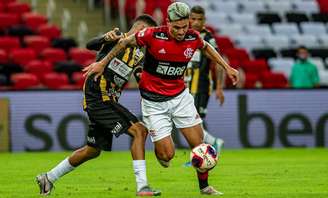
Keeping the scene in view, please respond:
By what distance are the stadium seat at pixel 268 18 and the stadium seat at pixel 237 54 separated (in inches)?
122

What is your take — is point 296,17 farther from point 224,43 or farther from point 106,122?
point 106,122

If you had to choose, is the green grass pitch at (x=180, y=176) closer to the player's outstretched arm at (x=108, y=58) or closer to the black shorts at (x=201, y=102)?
the black shorts at (x=201, y=102)

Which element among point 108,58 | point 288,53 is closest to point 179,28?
point 108,58

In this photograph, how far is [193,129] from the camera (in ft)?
38.6

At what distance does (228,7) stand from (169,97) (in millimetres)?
19061

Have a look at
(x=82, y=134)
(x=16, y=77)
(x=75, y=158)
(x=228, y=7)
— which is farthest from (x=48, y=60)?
(x=75, y=158)

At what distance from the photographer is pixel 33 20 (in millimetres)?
26422

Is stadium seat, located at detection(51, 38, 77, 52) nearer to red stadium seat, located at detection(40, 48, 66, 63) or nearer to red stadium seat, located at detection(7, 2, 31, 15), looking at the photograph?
red stadium seat, located at detection(40, 48, 66, 63)

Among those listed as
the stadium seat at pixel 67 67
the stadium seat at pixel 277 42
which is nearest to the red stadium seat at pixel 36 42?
the stadium seat at pixel 67 67

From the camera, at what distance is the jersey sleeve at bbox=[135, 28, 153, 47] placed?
11.4 metres

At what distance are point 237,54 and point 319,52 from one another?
3116mm

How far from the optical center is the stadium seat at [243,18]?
2973 cm

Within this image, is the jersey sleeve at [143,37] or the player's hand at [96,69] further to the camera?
the jersey sleeve at [143,37]

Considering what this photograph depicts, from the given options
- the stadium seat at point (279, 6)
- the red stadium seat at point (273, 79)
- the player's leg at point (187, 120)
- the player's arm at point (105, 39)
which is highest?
the player's arm at point (105, 39)
